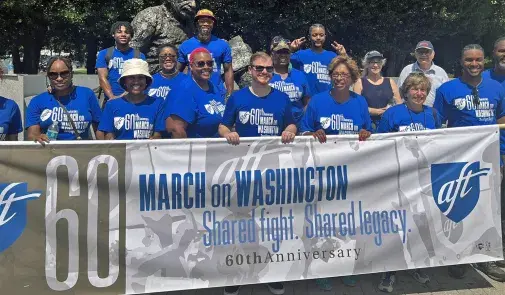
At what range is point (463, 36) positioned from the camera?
67.3 ft

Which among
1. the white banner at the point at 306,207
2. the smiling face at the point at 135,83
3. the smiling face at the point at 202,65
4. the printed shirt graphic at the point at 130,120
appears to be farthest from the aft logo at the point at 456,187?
the smiling face at the point at 135,83

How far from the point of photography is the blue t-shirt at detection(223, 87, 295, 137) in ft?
12.5

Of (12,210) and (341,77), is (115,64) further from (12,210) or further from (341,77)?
(341,77)

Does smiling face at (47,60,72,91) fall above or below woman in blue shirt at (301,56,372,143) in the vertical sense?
above

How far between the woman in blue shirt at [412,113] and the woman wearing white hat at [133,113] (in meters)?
1.91

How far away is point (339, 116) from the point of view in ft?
12.9

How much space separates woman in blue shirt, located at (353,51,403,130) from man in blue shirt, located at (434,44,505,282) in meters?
0.56

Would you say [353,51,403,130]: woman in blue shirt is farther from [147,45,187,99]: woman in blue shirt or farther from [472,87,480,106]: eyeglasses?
[147,45,187,99]: woman in blue shirt

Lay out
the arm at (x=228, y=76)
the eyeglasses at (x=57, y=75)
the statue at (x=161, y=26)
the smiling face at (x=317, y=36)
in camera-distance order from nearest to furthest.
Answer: the eyeglasses at (x=57, y=75)
the smiling face at (x=317, y=36)
the arm at (x=228, y=76)
the statue at (x=161, y=26)

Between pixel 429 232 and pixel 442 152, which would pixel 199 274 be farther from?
pixel 442 152

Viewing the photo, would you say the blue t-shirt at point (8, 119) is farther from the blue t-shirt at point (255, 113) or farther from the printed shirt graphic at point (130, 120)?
the blue t-shirt at point (255, 113)

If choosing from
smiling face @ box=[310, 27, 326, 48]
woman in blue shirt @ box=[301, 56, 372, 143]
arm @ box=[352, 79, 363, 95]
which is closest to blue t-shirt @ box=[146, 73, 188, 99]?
smiling face @ box=[310, 27, 326, 48]

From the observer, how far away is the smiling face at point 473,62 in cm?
Result: 441

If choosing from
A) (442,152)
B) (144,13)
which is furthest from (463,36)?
(442,152)
